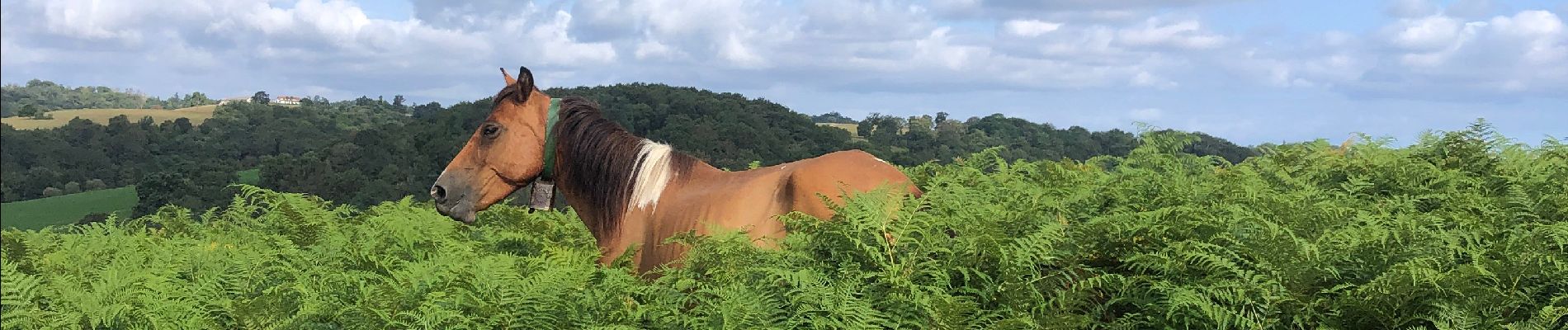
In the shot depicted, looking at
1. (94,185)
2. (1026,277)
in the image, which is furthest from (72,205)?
(1026,277)

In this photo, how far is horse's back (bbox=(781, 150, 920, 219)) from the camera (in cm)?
487

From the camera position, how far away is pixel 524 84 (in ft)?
19.3

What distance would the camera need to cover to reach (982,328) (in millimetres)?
2848

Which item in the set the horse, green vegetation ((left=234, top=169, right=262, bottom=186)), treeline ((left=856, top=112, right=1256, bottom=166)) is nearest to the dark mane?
the horse

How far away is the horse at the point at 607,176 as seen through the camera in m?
5.21

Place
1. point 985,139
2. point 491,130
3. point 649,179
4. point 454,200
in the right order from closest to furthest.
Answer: point 649,179 → point 491,130 → point 454,200 → point 985,139

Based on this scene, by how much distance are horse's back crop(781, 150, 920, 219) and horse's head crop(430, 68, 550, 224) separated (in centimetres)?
175

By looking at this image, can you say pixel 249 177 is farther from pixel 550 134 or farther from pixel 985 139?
pixel 550 134

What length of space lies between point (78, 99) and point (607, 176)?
10114 centimetres

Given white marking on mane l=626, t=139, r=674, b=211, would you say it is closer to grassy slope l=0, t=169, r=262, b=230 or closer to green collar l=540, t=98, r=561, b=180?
green collar l=540, t=98, r=561, b=180

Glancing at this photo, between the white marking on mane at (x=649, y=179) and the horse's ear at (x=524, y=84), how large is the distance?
74cm

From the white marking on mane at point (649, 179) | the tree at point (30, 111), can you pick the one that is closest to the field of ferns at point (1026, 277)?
the white marking on mane at point (649, 179)

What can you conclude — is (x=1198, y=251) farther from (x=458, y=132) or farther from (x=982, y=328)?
(x=458, y=132)

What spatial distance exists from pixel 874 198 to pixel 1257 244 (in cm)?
115
